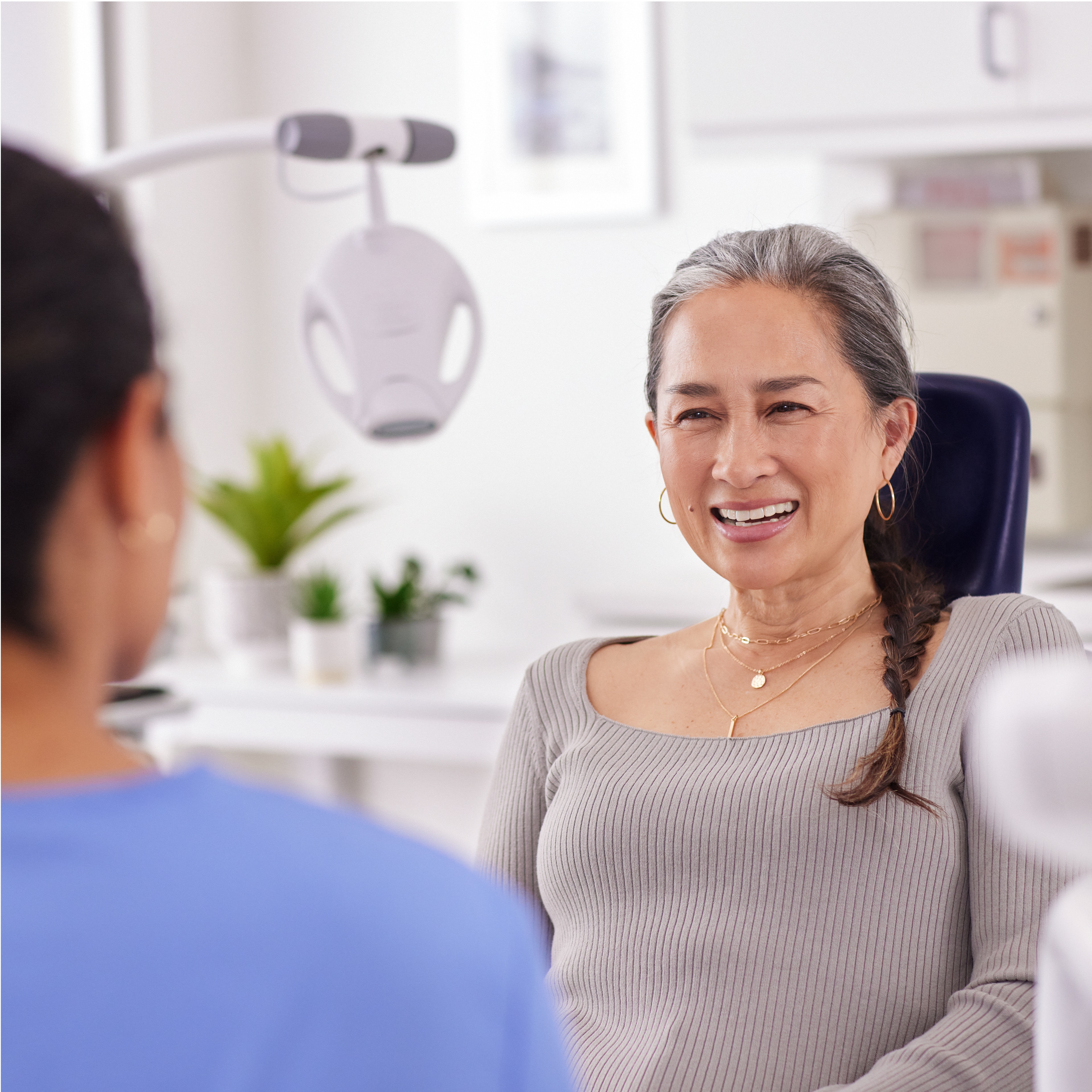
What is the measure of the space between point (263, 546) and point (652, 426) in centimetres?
189

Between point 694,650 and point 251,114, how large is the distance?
2541 mm

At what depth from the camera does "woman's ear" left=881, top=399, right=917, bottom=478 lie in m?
1.41

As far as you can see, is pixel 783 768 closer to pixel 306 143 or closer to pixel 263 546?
pixel 306 143

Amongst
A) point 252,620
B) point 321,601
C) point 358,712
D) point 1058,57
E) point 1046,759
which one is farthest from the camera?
point 252,620

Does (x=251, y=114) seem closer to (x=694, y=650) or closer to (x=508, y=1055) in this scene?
(x=694, y=650)

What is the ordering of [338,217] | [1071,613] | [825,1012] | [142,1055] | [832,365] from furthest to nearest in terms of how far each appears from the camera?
[338,217] < [1071,613] < [832,365] < [825,1012] < [142,1055]

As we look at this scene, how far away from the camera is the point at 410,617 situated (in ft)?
10.1

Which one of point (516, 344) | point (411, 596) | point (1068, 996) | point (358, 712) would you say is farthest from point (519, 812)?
point (516, 344)

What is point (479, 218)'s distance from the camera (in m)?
3.26

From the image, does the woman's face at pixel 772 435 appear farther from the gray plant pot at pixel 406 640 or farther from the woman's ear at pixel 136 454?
the gray plant pot at pixel 406 640

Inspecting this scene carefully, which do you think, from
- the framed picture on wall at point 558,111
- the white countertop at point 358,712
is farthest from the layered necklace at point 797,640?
the framed picture on wall at point 558,111

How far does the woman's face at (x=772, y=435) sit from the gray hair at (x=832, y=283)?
0.04 ft

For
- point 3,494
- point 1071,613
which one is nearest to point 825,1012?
point 3,494

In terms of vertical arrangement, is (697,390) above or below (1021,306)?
below
